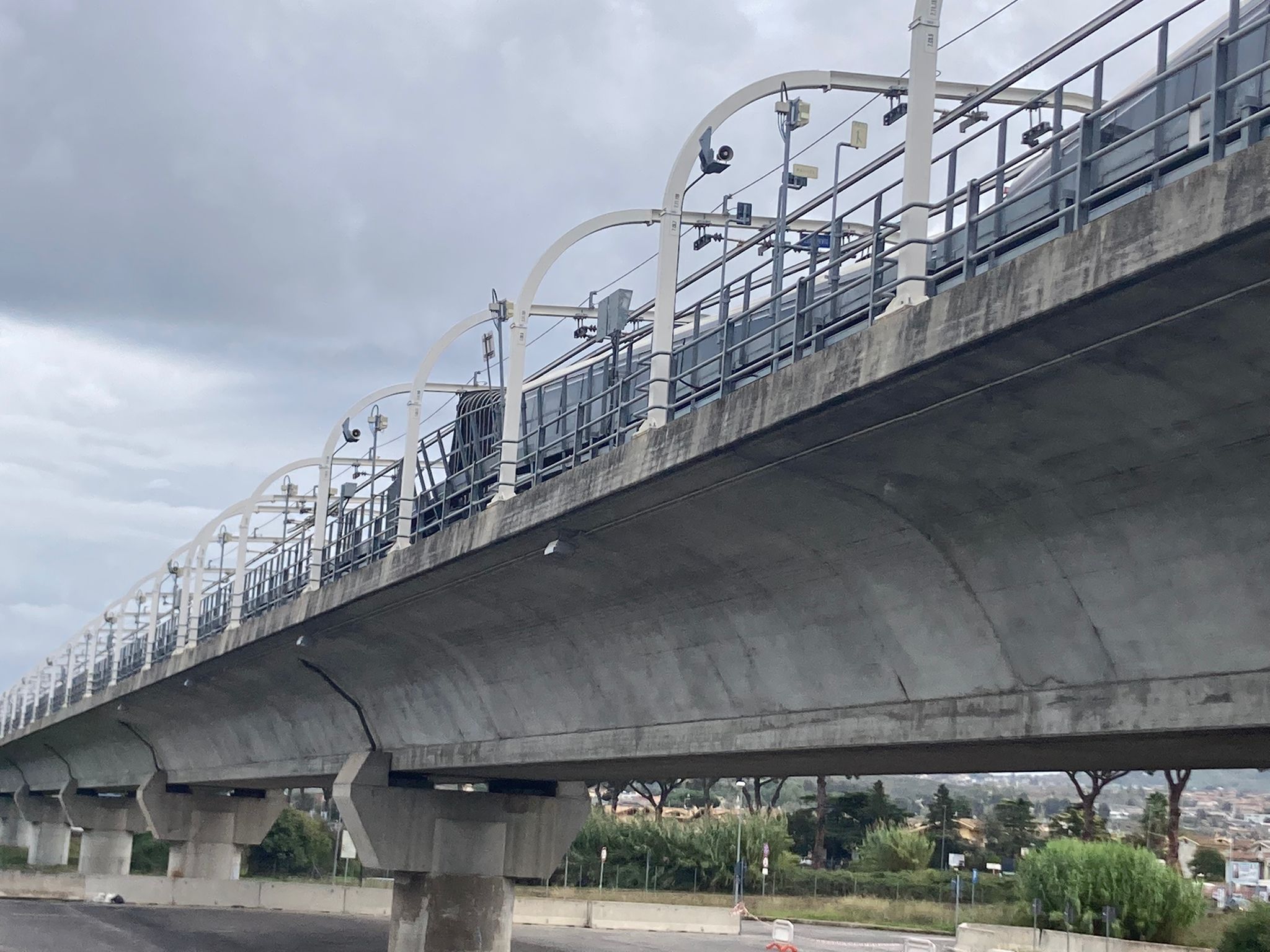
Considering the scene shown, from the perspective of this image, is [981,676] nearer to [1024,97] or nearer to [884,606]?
[884,606]

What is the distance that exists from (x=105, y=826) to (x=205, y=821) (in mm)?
16527

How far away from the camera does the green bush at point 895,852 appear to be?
3238 inches

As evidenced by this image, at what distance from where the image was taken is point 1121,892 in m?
43.3

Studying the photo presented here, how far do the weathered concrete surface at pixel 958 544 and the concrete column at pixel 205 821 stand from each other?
35205 millimetres

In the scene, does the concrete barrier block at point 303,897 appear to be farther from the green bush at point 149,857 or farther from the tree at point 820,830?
the tree at point 820,830

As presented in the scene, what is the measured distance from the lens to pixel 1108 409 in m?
9.80

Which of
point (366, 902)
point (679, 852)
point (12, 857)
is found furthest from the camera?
point (12, 857)

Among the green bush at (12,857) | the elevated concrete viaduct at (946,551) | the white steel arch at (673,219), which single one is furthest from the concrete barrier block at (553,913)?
the white steel arch at (673,219)

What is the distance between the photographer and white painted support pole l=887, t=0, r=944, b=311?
36.9ft

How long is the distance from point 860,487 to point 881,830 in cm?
7772

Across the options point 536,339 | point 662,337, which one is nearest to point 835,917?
point 536,339

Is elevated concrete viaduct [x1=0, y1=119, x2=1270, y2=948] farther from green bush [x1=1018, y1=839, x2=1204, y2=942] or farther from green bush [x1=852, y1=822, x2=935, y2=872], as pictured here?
green bush [x1=852, y1=822, x2=935, y2=872]

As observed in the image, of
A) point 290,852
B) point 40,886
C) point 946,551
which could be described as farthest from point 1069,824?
point 946,551

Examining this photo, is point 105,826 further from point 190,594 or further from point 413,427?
point 413,427
